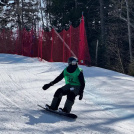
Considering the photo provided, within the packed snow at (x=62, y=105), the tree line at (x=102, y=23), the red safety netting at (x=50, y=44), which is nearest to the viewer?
the packed snow at (x=62, y=105)

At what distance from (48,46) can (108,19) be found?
14.8 meters

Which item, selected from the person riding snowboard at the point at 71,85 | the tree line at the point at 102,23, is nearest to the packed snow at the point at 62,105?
the person riding snowboard at the point at 71,85

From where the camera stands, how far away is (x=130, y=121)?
7070 millimetres

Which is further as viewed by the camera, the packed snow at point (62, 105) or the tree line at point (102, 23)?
the tree line at point (102, 23)

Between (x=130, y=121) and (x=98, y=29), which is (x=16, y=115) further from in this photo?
(x=98, y=29)

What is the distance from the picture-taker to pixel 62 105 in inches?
317

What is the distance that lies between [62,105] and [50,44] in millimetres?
11299

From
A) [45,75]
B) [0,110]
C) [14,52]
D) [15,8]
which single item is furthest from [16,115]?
[15,8]

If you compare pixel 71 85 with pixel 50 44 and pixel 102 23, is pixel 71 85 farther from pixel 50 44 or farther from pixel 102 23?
pixel 102 23

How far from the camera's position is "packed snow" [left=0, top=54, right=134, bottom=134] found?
597cm

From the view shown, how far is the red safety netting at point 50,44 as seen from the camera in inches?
665

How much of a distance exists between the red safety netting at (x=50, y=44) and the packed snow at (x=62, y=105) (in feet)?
12.5

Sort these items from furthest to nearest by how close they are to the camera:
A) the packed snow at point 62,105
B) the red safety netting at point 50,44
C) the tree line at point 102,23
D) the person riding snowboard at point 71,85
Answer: the tree line at point 102,23
the red safety netting at point 50,44
the person riding snowboard at point 71,85
the packed snow at point 62,105

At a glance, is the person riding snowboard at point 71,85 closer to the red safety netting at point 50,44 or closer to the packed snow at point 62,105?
the packed snow at point 62,105
